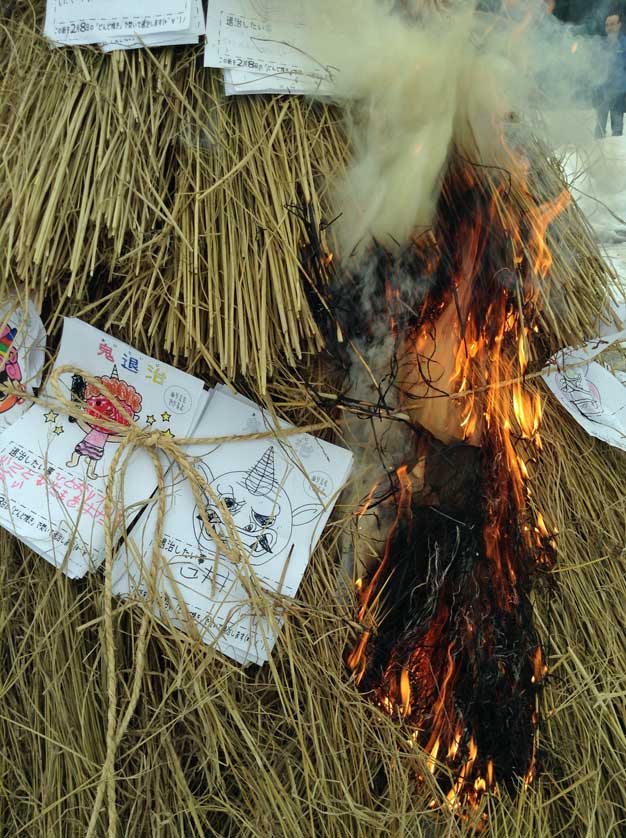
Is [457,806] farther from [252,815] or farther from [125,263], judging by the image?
[125,263]

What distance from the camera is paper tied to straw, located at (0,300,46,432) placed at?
100 centimetres

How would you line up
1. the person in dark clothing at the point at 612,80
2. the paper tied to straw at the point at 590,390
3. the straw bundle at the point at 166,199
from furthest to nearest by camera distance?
the person in dark clothing at the point at 612,80 → the paper tied to straw at the point at 590,390 → the straw bundle at the point at 166,199

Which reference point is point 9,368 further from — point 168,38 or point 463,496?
point 463,496

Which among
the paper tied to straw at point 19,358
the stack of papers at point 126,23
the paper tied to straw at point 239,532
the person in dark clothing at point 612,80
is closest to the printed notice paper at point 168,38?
the stack of papers at point 126,23

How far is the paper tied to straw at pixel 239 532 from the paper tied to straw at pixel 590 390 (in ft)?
1.23

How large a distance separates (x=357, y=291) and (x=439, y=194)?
199 mm

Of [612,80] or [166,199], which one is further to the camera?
[612,80]

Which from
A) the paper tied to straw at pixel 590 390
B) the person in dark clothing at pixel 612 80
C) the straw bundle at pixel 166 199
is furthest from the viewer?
the person in dark clothing at pixel 612 80

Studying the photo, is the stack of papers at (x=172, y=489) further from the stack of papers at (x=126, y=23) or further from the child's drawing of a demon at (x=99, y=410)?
the stack of papers at (x=126, y=23)

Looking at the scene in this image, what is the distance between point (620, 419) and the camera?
1.12 meters

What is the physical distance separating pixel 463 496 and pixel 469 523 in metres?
0.04

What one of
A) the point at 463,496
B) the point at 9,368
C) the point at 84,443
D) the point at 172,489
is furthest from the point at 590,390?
the point at 9,368

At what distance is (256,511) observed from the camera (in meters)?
0.99

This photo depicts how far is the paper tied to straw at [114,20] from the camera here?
3.14 ft
